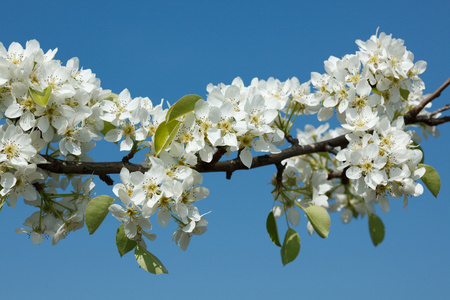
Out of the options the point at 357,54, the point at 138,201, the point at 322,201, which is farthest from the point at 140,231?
the point at 357,54

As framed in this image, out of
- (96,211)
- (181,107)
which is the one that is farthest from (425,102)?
(96,211)

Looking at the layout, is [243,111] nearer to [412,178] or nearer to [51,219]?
[412,178]

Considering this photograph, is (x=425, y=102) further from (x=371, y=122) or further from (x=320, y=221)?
(x=320, y=221)

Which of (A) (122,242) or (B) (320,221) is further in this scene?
(B) (320,221)

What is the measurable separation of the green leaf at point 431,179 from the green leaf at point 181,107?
138cm

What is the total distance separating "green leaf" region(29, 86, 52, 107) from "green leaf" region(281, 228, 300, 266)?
165 cm

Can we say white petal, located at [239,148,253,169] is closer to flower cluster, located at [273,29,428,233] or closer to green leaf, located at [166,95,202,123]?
green leaf, located at [166,95,202,123]

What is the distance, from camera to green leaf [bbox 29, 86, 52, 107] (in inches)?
99.6

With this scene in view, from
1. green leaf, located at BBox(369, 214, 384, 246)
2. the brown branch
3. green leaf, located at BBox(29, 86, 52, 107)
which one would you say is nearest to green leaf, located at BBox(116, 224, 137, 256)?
green leaf, located at BBox(29, 86, 52, 107)

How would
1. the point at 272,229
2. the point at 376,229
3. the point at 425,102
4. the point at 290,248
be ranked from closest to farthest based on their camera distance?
1. the point at 290,248
2. the point at 272,229
3. the point at 425,102
4. the point at 376,229

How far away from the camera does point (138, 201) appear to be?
97.7 inches

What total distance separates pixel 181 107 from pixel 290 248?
47.4 inches

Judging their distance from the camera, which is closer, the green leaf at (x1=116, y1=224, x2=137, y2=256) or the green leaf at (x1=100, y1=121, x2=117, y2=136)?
the green leaf at (x1=116, y1=224, x2=137, y2=256)

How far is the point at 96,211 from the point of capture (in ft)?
8.40
